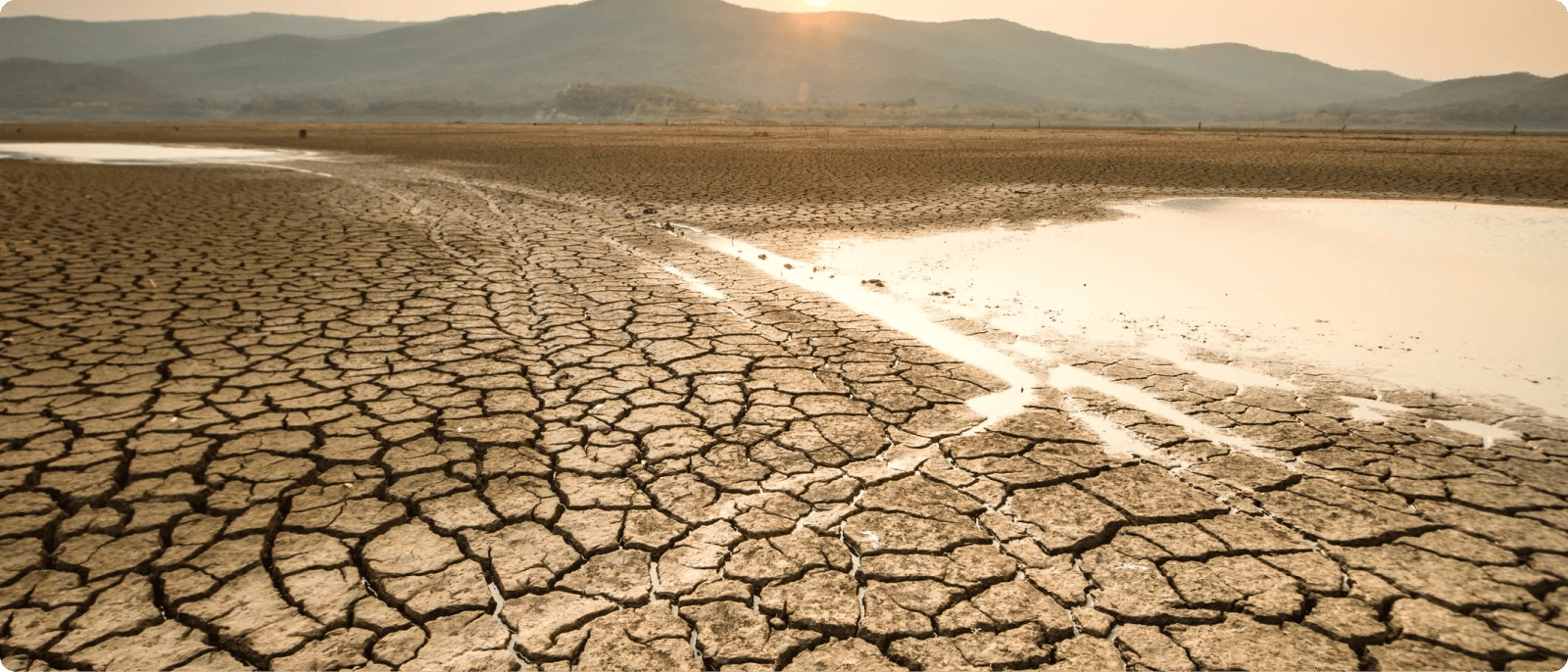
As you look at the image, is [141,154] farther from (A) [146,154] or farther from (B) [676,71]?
(B) [676,71]

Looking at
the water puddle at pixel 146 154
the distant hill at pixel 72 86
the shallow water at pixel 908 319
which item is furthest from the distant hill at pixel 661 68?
the shallow water at pixel 908 319

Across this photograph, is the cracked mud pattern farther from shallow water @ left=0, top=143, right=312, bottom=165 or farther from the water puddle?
shallow water @ left=0, top=143, right=312, bottom=165

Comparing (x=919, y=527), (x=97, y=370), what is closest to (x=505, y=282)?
(x=97, y=370)

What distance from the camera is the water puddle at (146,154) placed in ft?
54.7

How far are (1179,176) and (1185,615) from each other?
47.6 ft

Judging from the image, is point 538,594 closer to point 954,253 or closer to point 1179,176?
point 954,253

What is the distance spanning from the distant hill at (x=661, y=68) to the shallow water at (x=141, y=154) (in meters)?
108

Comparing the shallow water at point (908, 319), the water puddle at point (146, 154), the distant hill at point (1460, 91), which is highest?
the distant hill at point (1460, 91)

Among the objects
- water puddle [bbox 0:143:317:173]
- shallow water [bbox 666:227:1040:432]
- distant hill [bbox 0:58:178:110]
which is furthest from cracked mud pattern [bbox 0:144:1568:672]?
distant hill [bbox 0:58:178:110]

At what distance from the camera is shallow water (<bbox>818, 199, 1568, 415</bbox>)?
4.25 meters

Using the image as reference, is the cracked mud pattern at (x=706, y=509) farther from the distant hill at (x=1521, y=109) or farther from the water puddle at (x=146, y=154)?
the distant hill at (x=1521, y=109)

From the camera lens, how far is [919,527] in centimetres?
249

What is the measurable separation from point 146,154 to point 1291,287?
24981 millimetres

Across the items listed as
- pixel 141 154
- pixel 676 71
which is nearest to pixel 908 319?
pixel 141 154
